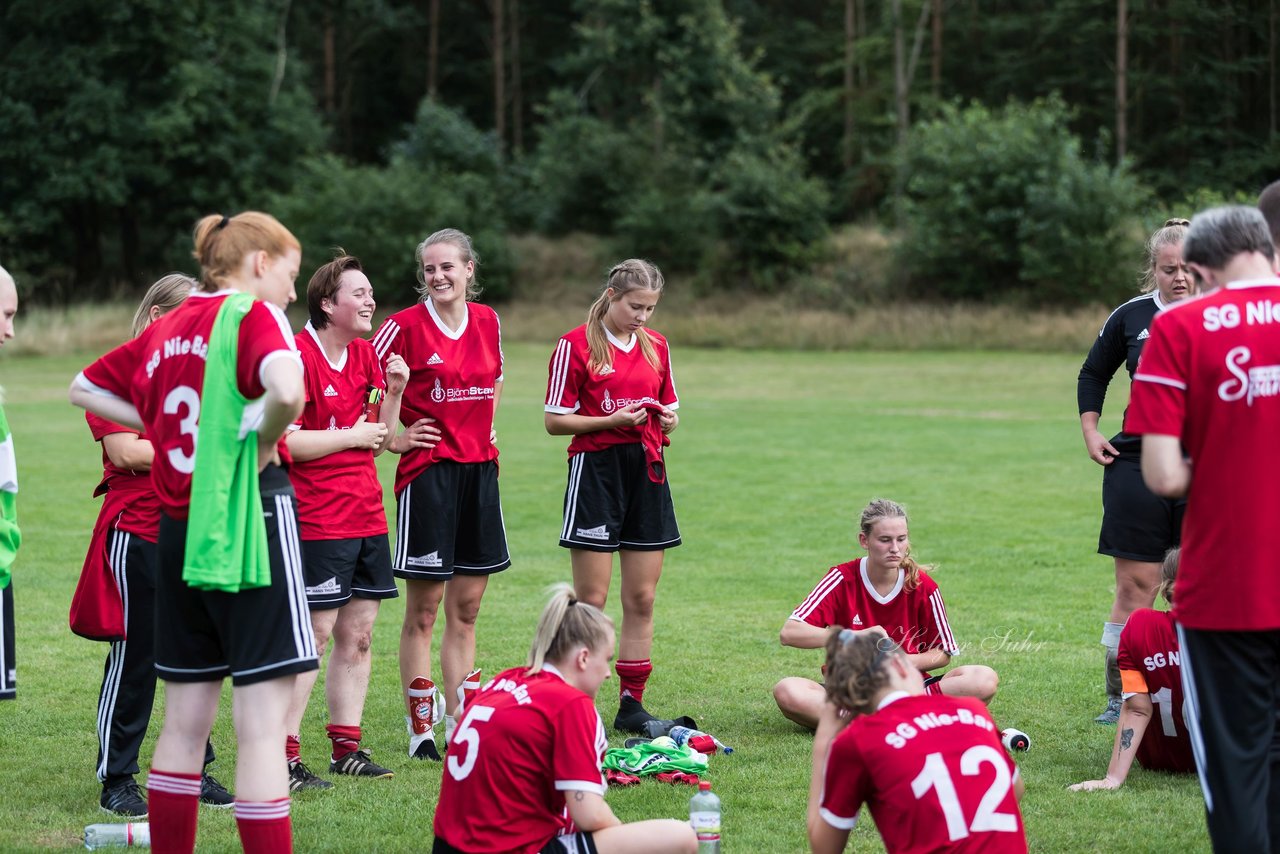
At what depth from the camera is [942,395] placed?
28.0 meters

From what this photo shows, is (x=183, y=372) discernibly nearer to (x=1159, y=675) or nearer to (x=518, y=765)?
(x=518, y=765)

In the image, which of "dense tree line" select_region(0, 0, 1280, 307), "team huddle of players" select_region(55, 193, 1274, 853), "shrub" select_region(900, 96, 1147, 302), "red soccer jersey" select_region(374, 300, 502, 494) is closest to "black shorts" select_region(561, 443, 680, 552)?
"team huddle of players" select_region(55, 193, 1274, 853)

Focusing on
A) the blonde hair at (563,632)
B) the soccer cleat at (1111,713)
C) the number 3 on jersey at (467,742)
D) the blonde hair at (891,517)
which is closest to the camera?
the number 3 on jersey at (467,742)

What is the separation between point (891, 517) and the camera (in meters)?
6.50

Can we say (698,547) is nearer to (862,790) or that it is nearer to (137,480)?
(137,480)

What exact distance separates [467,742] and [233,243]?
5.63 feet

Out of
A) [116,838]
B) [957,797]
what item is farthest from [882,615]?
[116,838]

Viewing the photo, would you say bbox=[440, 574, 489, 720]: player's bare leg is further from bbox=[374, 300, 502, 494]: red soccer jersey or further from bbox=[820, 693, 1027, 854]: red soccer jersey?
bbox=[820, 693, 1027, 854]: red soccer jersey

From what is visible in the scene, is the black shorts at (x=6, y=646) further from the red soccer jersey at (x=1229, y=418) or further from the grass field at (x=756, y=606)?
the red soccer jersey at (x=1229, y=418)

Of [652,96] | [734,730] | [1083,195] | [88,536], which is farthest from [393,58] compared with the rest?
[734,730]

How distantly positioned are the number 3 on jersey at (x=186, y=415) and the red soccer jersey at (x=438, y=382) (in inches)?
90.1

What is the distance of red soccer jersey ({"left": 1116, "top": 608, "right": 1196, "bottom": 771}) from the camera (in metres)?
5.74

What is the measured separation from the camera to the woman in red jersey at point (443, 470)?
21.5ft

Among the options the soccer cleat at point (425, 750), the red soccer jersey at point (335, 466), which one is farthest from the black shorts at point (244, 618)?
the soccer cleat at point (425, 750)
